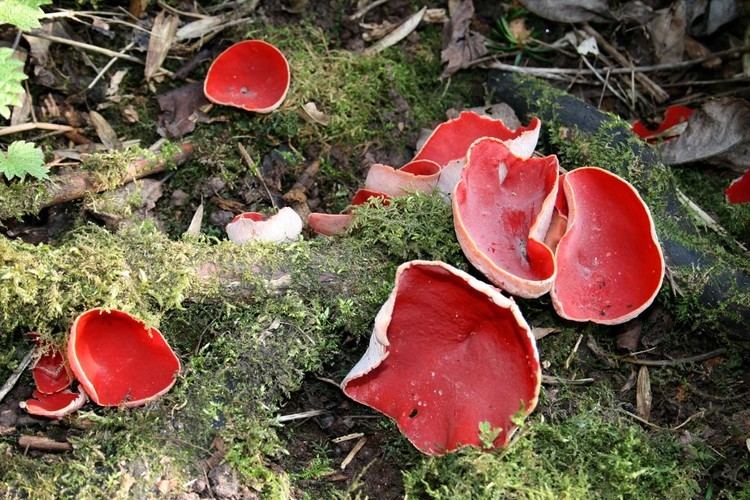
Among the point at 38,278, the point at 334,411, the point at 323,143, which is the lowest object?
the point at 334,411

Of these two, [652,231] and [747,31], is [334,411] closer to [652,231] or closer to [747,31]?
[652,231]

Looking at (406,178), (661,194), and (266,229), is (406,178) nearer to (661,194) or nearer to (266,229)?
(266,229)

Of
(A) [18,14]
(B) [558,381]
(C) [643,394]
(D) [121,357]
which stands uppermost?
(A) [18,14]

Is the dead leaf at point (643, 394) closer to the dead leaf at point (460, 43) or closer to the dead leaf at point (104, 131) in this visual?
the dead leaf at point (460, 43)

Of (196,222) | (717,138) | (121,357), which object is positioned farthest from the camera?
(717,138)

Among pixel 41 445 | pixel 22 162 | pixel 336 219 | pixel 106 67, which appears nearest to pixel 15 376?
pixel 41 445

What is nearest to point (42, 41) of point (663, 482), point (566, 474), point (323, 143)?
point (323, 143)

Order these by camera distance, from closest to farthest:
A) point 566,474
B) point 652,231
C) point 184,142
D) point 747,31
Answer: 1. point 566,474
2. point 652,231
3. point 184,142
4. point 747,31
